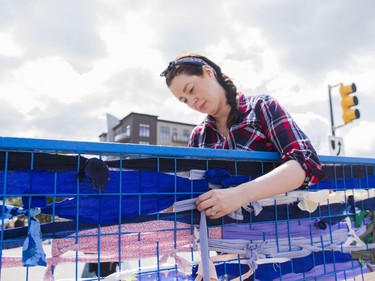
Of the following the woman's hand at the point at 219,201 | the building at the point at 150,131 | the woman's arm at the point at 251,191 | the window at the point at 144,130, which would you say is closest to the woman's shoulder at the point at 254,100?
the woman's arm at the point at 251,191

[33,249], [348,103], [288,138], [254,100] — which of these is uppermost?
[348,103]

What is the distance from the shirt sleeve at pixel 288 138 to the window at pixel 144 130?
4530 centimetres

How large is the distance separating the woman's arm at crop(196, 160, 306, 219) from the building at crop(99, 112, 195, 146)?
4310cm

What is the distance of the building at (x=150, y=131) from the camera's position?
151 feet

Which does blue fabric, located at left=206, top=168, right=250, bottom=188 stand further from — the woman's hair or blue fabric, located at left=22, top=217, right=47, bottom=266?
blue fabric, located at left=22, top=217, right=47, bottom=266

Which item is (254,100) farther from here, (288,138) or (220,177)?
(220,177)

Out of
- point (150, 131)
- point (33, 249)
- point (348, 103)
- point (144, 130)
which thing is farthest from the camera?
point (150, 131)

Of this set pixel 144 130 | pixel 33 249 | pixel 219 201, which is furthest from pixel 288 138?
pixel 144 130

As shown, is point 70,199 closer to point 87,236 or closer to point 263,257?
point 87,236

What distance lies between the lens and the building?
4612 cm

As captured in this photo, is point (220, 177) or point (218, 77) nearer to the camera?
point (220, 177)

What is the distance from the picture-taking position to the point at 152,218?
121cm

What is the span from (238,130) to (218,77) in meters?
0.32

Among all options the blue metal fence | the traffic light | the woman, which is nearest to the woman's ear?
the woman
